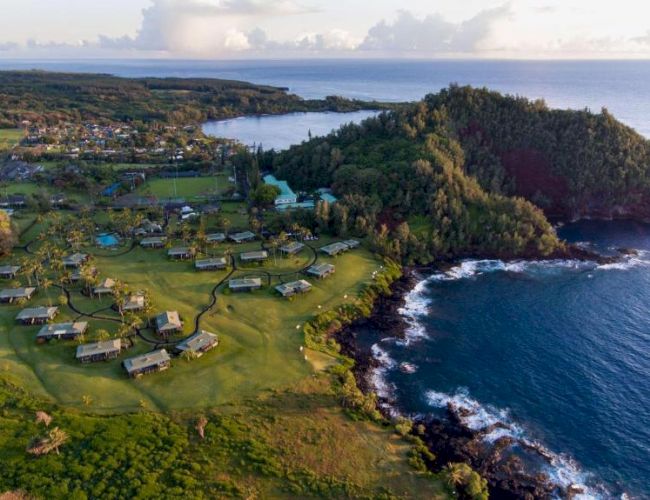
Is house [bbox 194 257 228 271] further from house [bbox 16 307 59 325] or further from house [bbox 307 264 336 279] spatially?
house [bbox 16 307 59 325]

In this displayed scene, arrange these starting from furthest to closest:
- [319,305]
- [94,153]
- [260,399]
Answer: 1. [94,153]
2. [319,305]
3. [260,399]

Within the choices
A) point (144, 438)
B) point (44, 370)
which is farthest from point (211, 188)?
point (144, 438)

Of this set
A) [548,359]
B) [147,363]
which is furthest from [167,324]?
[548,359]

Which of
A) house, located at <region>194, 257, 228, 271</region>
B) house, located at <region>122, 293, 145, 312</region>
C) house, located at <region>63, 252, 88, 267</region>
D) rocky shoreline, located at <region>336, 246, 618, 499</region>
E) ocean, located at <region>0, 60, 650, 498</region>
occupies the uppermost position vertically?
house, located at <region>63, 252, 88, 267</region>

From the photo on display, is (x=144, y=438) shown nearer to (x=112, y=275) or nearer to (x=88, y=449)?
(x=88, y=449)

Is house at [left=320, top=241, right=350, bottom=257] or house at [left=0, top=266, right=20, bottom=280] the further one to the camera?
house at [left=320, top=241, right=350, bottom=257]

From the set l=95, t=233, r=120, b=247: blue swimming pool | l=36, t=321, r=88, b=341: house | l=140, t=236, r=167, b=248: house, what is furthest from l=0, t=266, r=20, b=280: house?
l=36, t=321, r=88, b=341: house

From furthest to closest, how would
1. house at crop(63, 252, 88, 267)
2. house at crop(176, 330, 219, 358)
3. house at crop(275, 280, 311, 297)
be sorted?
house at crop(63, 252, 88, 267)
house at crop(275, 280, 311, 297)
house at crop(176, 330, 219, 358)

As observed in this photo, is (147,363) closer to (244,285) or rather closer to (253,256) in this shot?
(244,285)
